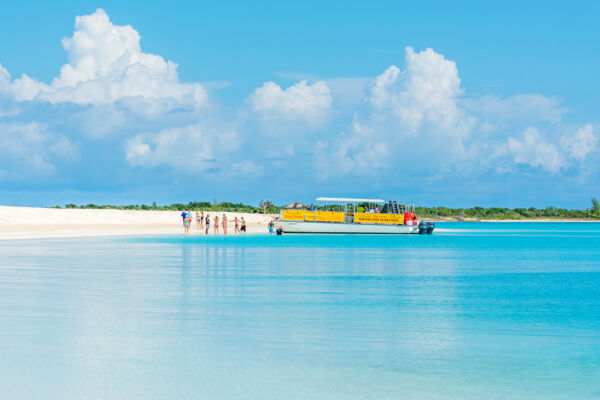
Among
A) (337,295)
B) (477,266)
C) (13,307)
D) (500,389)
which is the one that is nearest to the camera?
(500,389)

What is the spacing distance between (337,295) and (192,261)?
40.3 ft

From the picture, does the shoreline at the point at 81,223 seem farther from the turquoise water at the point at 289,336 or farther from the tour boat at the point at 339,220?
the turquoise water at the point at 289,336

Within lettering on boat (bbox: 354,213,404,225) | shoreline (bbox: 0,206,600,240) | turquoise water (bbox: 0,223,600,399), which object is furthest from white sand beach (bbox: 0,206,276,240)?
turquoise water (bbox: 0,223,600,399)

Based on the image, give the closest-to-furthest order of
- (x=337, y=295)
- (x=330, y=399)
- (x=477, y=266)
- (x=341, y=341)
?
1. (x=330, y=399)
2. (x=341, y=341)
3. (x=337, y=295)
4. (x=477, y=266)

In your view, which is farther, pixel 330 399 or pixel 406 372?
pixel 406 372

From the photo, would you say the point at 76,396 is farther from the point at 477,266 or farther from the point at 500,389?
the point at 477,266

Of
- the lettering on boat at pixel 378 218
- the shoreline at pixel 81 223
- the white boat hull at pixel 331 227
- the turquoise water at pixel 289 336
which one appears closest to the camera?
the turquoise water at pixel 289 336

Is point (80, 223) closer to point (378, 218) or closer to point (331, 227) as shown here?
point (331, 227)

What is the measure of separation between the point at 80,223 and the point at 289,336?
202 feet

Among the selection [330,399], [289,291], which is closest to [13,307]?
[289,291]

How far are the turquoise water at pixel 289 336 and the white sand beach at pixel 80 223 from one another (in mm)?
32213

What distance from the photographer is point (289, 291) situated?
19.7 m

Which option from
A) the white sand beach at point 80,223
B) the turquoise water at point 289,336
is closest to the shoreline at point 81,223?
the white sand beach at point 80,223

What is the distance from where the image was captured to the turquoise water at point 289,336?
927 cm
